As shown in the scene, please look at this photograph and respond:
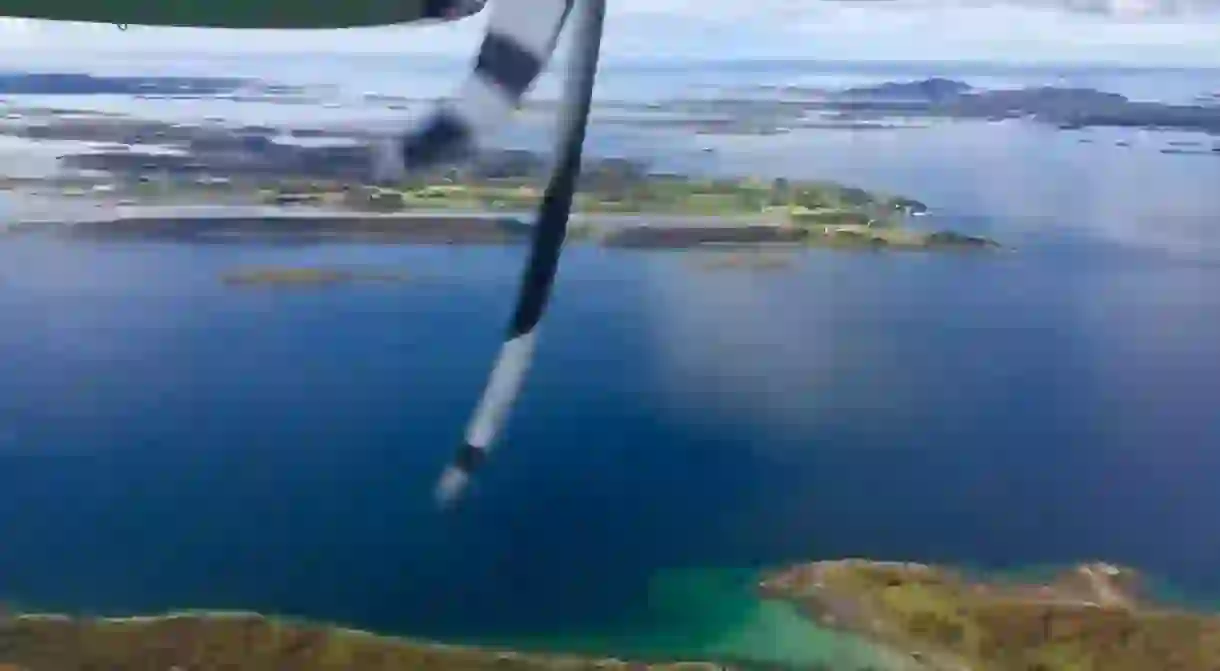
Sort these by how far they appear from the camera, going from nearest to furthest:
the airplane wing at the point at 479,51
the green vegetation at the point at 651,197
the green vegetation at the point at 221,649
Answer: the airplane wing at the point at 479,51 → the green vegetation at the point at 651,197 → the green vegetation at the point at 221,649

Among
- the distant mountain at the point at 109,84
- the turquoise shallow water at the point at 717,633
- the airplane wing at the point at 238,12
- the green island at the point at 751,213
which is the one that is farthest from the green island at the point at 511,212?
the turquoise shallow water at the point at 717,633

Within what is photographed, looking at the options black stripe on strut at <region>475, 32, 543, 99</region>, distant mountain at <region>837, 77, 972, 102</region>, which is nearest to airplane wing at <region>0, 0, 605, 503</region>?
black stripe on strut at <region>475, 32, 543, 99</region>

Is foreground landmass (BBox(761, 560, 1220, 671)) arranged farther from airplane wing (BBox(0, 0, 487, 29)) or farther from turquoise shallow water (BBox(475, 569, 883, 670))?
airplane wing (BBox(0, 0, 487, 29))

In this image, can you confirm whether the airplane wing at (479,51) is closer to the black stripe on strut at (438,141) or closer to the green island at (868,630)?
→ the black stripe on strut at (438,141)

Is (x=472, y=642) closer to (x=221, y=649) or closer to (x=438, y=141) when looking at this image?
(x=221, y=649)

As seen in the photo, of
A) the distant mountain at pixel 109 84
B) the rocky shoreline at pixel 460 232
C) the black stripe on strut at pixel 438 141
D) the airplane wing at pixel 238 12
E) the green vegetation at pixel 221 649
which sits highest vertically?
the airplane wing at pixel 238 12

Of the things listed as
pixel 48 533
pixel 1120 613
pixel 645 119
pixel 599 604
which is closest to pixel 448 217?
pixel 645 119

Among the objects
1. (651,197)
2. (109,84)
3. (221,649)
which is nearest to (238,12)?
(109,84)
